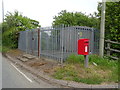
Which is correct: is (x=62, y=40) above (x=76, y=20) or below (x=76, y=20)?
below

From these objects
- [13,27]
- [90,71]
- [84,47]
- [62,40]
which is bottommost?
[90,71]

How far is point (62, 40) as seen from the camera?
9266 mm

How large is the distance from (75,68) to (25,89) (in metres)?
2.72

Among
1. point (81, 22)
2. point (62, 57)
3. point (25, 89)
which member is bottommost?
point (25, 89)

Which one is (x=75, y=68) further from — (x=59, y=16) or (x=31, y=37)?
(x=59, y=16)

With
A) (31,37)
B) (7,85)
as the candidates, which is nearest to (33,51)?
(31,37)

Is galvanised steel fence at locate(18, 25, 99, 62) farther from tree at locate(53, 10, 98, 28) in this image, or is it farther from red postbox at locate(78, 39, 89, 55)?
tree at locate(53, 10, 98, 28)

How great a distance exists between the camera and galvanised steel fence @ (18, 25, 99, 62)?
9227mm

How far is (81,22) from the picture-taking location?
17938mm

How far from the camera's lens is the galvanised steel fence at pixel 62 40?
923 cm

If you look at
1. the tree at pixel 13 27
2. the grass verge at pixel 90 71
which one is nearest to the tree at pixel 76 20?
the tree at pixel 13 27

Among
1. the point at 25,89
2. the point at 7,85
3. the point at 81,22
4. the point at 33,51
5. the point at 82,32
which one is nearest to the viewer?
the point at 25,89

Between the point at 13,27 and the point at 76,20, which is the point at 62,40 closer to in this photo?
the point at 76,20

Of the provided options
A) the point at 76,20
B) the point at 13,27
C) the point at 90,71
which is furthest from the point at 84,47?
the point at 13,27
